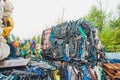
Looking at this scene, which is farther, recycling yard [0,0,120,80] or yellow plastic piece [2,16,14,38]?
yellow plastic piece [2,16,14,38]

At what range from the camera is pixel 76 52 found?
29.1 feet

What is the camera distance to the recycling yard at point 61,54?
7809mm

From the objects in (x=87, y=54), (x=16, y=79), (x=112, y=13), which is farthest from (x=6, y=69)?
(x=112, y=13)

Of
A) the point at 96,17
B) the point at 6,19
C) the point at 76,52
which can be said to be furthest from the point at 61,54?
the point at 96,17

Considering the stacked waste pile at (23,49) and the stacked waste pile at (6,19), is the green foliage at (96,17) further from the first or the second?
the stacked waste pile at (6,19)

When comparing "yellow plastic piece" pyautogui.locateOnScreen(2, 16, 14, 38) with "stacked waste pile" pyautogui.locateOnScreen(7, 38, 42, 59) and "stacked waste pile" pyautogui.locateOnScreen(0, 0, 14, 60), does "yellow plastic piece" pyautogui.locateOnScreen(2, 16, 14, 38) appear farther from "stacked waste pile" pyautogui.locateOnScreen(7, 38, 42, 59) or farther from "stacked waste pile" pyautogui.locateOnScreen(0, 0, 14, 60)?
"stacked waste pile" pyautogui.locateOnScreen(7, 38, 42, 59)

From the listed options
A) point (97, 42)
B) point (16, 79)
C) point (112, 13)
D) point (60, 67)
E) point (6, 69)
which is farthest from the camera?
point (112, 13)

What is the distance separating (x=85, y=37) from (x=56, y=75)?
5.96 ft

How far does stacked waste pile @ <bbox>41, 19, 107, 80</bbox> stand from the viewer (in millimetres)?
8688

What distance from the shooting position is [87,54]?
9031 millimetres

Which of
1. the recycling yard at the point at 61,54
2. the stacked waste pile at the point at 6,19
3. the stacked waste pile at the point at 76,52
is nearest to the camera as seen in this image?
the recycling yard at the point at 61,54

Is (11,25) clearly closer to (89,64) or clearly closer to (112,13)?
(89,64)

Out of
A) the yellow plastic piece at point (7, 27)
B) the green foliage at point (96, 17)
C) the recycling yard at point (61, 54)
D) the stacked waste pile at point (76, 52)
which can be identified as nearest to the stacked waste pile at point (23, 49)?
the recycling yard at point (61, 54)

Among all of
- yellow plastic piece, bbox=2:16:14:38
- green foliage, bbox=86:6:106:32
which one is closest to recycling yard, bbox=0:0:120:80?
yellow plastic piece, bbox=2:16:14:38
